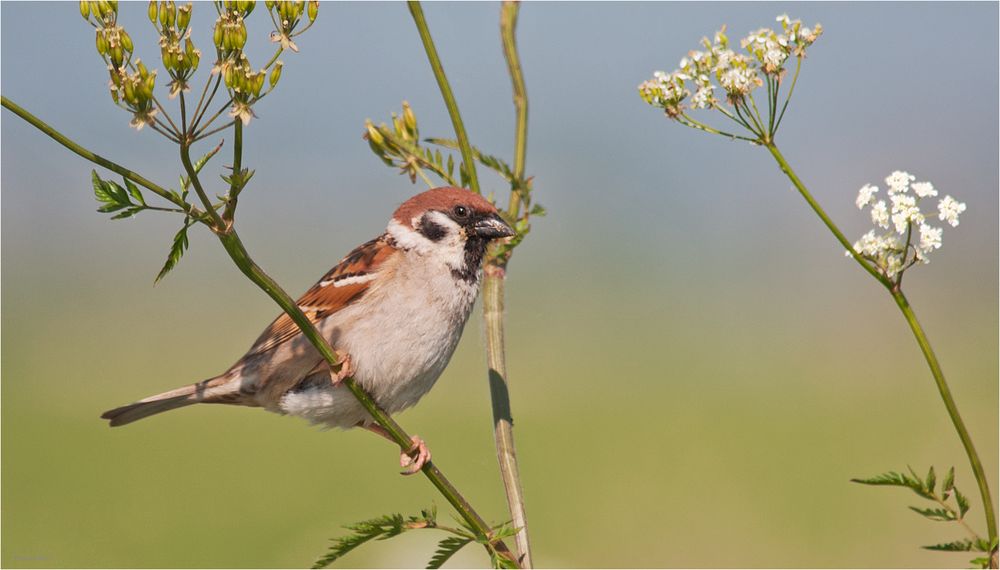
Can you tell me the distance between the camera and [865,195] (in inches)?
55.3

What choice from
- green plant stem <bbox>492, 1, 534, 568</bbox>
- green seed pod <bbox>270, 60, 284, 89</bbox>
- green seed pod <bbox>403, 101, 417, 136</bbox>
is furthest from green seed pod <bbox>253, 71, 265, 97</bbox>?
green seed pod <bbox>403, 101, 417, 136</bbox>

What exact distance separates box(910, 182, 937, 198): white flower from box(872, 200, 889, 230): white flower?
5cm

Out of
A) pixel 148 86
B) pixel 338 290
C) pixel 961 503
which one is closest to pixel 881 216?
pixel 961 503

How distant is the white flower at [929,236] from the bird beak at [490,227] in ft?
4.00

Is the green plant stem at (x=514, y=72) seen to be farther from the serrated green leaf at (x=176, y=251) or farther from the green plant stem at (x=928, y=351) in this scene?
the serrated green leaf at (x=176, y=251)

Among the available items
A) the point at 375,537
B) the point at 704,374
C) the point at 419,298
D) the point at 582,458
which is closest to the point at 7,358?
the point at 582,458

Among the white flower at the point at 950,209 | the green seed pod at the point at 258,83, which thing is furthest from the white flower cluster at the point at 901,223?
the green seed pod at the point at 258,83

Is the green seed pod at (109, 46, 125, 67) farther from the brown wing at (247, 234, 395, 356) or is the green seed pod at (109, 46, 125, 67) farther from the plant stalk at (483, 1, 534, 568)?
the brown wing at (247, 234, 395, 356)

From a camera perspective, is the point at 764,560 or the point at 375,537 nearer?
the point at 375,537

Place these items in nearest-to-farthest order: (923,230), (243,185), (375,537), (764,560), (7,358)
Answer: (243,185)
(923,230)
(375,537)
(764,560)
(7,358)

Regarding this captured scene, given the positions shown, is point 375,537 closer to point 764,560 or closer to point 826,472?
point 764,560

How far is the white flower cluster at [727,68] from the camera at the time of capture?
1.59 metres

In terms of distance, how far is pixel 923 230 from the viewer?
1.36m

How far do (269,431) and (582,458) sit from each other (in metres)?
2.26
